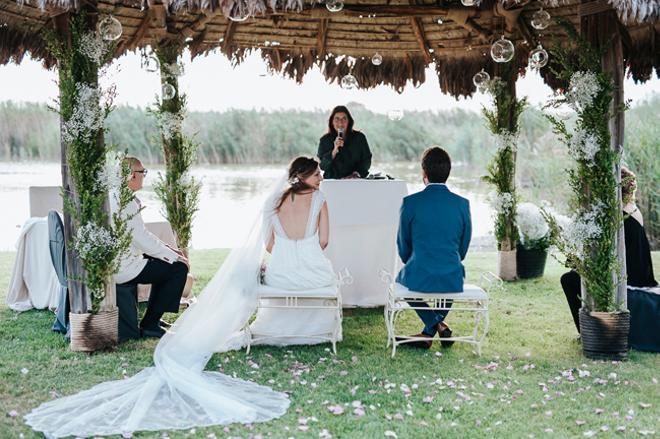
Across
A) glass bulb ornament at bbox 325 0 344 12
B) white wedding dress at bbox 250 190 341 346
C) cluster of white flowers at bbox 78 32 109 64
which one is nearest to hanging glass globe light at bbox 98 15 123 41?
cluster of white flowers at bbox 78 32 109 64

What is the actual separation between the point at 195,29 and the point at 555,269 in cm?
505

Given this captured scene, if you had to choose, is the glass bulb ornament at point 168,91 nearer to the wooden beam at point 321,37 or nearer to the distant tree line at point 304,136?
the wooden beam at point 321,37

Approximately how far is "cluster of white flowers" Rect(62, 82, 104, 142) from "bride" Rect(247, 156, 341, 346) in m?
1.27

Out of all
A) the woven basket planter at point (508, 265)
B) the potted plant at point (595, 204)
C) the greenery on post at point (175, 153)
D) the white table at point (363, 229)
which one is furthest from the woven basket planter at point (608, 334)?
the greenery on post at point (175, 153)

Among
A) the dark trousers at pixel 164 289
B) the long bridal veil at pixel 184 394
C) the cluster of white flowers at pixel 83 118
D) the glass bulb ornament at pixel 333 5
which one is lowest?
the long bridal veil at pixel 184 394

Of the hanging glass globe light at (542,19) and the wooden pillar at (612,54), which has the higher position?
the hanging glass globe light at (542,19)

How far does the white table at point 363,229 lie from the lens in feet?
19.3

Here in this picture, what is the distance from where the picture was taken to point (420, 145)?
15.2m

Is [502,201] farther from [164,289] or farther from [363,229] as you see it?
[164,289]

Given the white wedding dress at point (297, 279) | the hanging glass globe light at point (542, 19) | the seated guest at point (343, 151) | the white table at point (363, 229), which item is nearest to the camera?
the white wedding dress at point (297, 279)

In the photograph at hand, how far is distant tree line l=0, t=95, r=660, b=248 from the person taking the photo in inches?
503

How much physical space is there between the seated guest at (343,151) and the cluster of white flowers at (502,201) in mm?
1748

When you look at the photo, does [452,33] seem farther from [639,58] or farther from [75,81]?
[75,81]

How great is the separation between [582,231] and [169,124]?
391cm
